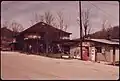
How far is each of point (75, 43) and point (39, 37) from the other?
92.7 feet

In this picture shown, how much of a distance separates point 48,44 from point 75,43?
2295cm

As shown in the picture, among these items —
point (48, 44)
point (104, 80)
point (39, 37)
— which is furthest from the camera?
point (39, 37)

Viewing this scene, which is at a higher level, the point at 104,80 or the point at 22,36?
the point at 22,36

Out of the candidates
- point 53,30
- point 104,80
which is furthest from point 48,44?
point 104,80

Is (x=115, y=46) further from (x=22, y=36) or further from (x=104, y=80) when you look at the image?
(x=22, y=36)

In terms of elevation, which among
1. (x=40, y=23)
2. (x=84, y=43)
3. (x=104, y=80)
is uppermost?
(x=40, y=23)

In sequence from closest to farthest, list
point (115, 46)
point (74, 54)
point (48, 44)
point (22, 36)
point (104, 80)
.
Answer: point (104, 80) < point (115, 46) < point (74, 54) < point (48, 44) < point (22, 36)

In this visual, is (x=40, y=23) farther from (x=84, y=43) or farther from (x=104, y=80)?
(x=104, y=80)

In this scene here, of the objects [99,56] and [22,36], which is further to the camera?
[22,36]

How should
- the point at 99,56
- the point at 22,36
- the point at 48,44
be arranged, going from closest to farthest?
the point at 99,56 → the point at 48,44 → the point at 22,36

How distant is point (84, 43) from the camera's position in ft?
137

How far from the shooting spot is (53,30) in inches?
2958

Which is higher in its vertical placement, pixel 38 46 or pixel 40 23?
pixel 40 23

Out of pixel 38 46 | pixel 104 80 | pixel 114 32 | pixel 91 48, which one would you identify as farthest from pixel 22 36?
pixel 104 80
